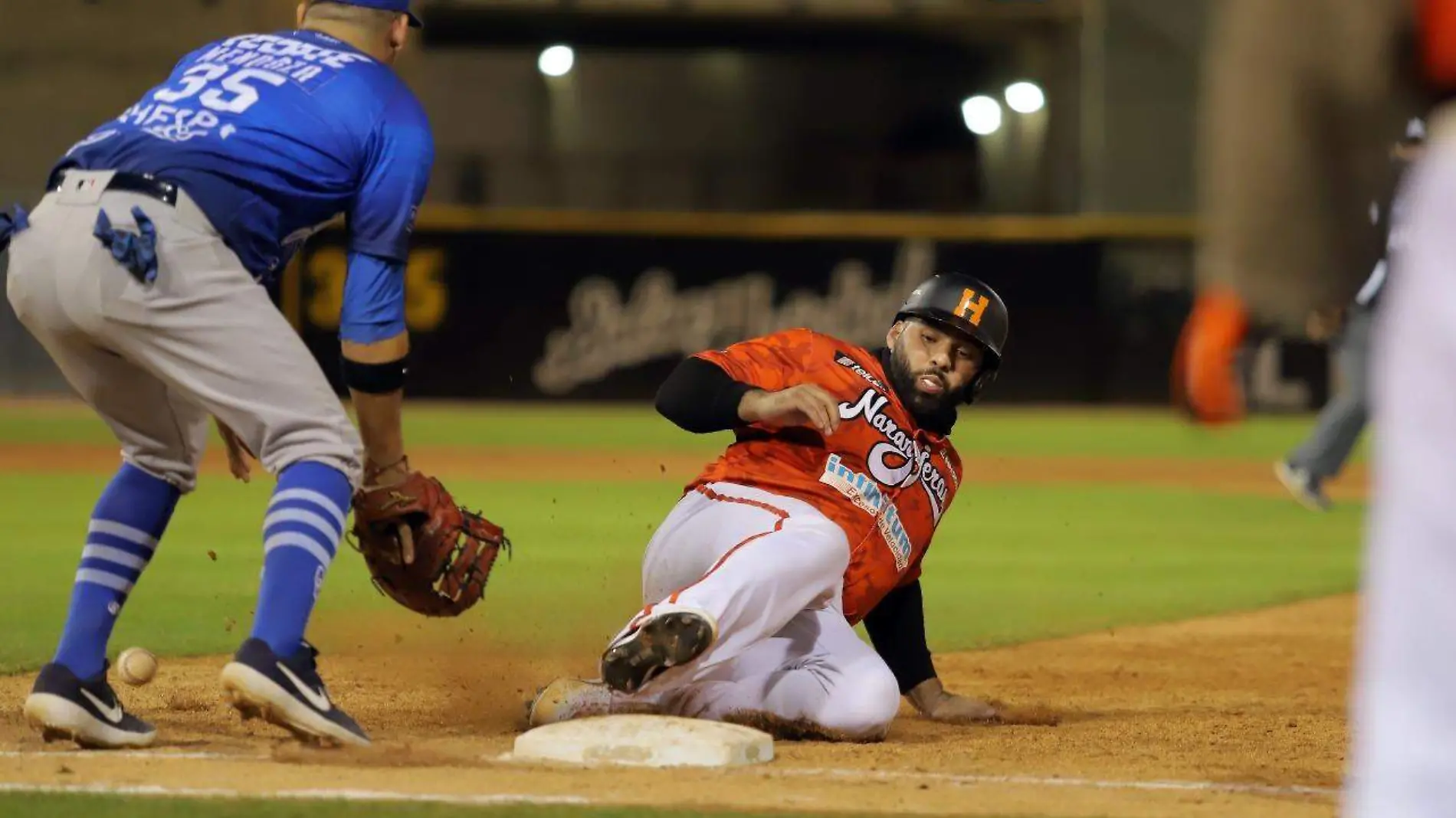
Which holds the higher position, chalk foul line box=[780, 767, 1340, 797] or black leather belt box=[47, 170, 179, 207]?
black leather belt box=[47, 170, 179, 207]

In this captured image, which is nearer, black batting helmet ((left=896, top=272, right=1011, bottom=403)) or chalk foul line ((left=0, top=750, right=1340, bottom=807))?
chalk foul line ((left=0, top=750, right=1340, bottom=807))

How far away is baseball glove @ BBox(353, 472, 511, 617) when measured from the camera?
168 inches

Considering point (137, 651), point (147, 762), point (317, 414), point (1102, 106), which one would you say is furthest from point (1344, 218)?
point (1102, 106)

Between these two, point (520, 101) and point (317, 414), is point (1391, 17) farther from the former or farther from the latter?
point (520, 101)

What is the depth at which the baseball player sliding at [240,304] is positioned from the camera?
382 cm

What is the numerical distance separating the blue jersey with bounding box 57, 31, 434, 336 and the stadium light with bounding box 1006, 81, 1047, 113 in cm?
2160

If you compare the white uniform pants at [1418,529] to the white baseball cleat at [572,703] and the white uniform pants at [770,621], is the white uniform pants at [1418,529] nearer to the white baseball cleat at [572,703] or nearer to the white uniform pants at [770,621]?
the white uniform pants at [770,621]

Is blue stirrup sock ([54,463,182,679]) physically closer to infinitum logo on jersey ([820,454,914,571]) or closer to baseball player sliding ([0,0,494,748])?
baseball player sliding ([0,0,494,748])

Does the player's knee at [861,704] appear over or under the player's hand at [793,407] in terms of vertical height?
under

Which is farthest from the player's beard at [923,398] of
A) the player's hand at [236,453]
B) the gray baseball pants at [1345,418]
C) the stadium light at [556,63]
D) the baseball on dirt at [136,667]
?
the stadium light at [556,63]

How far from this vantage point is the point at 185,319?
12.5 feet

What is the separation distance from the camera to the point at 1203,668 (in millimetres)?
6105

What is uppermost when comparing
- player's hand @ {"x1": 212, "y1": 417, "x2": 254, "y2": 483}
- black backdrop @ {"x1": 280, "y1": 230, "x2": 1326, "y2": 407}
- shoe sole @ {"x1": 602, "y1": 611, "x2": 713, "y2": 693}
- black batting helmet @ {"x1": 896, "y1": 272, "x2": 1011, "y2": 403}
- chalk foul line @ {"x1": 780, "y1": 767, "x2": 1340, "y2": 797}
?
black batting helmet @ {"x1": 896, "y1": 272, "x2": 1011, "y2": 403}

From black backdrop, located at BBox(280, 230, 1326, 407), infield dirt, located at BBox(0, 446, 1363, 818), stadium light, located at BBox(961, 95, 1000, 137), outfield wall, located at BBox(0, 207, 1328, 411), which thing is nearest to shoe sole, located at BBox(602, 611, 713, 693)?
infield dirt, located at BBox(0, 446, 1363, 818)
